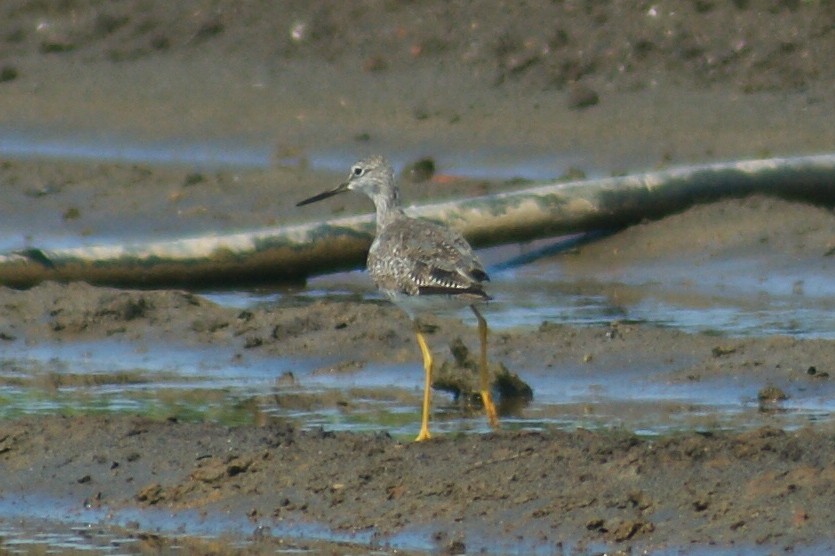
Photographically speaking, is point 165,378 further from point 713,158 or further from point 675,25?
point 675,25

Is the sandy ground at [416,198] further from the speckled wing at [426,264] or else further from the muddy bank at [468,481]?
the speckled wing at [426,264]

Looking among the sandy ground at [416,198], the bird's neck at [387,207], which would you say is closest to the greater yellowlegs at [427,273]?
the bird's neck at [387,207]

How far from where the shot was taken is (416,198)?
1323 cm

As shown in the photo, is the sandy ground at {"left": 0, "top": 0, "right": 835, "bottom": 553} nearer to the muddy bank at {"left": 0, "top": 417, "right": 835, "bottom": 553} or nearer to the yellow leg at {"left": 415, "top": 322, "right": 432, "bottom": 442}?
the muddy bank at {"left": 0, "top": 417, "right": 835, "bottom": 553}

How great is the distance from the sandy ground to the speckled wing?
839 mm

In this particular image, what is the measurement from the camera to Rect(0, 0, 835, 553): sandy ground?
637cm

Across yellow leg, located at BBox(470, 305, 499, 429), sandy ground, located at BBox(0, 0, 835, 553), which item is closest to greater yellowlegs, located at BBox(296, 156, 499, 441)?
yellow leg, located at BBox(470, 305, 499, 429)

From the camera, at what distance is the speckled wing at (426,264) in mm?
7605

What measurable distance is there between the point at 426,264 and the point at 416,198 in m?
5.54

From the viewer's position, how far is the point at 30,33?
18.8 m

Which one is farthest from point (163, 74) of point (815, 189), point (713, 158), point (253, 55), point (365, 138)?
point (815, 189)

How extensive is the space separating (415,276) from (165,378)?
1.81m

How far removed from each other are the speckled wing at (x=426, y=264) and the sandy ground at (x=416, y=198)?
2.75 ft

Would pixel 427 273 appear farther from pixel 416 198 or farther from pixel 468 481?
pixel 416 198
